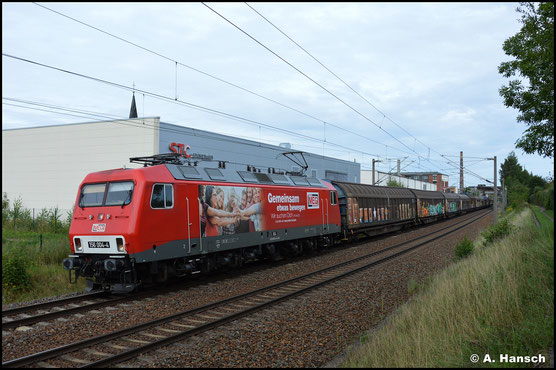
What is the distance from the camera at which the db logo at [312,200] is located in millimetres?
18250

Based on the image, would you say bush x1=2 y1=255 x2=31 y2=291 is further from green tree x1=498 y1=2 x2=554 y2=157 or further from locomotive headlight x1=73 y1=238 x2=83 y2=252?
green tree x1=498 y1=2 x2=554 y2=157

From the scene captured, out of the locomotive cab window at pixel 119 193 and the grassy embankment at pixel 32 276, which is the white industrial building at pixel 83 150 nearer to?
the grassy embankment at pixel 32 276

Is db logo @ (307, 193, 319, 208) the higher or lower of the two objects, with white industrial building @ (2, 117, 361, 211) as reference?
lower

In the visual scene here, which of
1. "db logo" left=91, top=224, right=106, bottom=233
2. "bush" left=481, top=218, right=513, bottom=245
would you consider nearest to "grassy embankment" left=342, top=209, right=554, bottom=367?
"db logo" left=91, top=224, right=106, bottom=233

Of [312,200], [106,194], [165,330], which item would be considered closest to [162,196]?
[106,194]

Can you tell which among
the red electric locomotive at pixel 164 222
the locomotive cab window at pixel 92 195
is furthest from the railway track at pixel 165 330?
the locomotive cab window at pixel 92 195

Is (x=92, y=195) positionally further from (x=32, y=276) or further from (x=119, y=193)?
(x=32, y=276)

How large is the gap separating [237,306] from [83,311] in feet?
11.0

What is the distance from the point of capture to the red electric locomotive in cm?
1030

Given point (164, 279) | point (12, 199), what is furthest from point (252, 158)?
point (164, 279)

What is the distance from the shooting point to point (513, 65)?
11.4 metres

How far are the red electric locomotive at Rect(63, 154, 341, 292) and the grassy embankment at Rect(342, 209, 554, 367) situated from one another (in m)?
5.98

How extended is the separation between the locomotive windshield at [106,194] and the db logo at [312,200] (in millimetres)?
9149

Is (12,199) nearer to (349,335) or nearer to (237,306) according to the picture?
(237,306)
